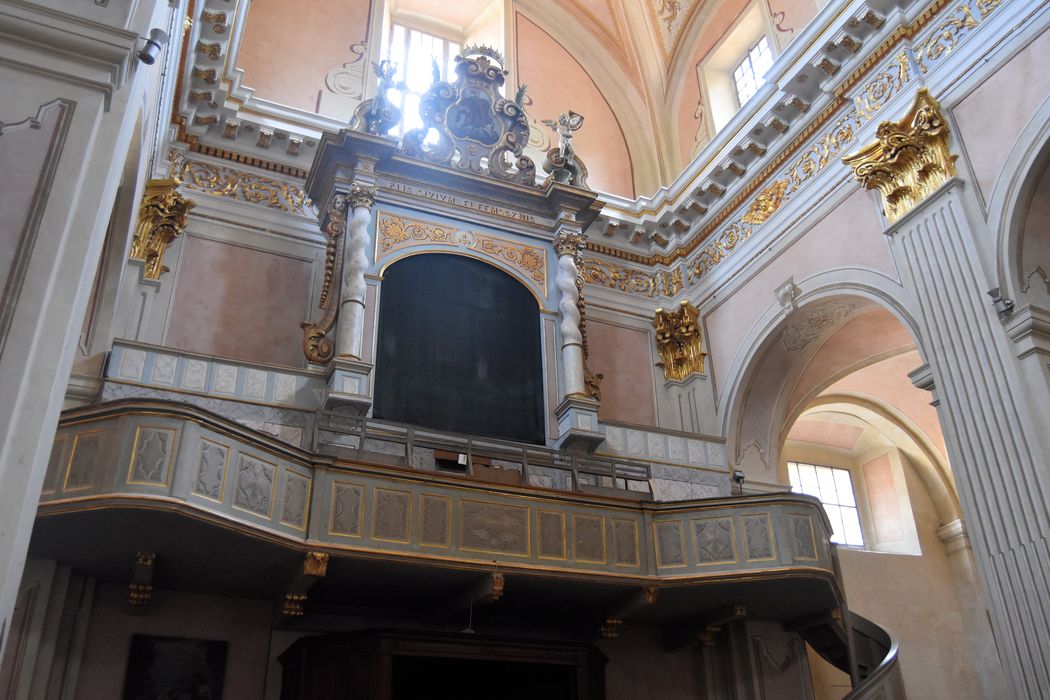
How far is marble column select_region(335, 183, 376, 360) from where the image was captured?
10.4 meters

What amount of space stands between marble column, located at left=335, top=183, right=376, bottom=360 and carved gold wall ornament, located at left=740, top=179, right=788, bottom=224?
5162mm

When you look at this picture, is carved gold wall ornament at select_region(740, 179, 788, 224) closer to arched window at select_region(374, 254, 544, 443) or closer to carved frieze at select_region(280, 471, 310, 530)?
arched window at select_region(374, 254, 544, 443)

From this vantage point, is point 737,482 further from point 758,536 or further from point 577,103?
point 577,103

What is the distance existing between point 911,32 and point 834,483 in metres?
9.26

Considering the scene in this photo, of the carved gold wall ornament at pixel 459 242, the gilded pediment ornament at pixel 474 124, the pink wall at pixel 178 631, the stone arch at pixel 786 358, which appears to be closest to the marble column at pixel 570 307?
the carved gold wall ornament at pixel 459 242

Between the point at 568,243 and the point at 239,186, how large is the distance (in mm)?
4423

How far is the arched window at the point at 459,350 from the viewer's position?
10.5 meters

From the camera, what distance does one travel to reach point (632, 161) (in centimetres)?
1582

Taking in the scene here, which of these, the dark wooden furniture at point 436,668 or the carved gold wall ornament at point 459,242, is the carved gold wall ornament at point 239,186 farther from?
the dark wooden furniture at point 436,668

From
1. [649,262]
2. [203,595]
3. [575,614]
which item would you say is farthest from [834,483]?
[203,595]

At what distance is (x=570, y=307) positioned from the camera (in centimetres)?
1192

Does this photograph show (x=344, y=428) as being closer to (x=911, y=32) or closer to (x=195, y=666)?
(x=195, y=666)

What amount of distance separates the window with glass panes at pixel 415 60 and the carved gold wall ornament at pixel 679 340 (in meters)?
4.89

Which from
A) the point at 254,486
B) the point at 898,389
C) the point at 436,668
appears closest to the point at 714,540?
the point at 436,668
